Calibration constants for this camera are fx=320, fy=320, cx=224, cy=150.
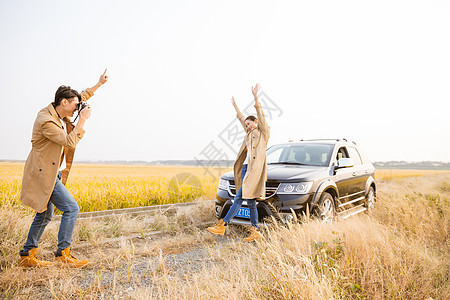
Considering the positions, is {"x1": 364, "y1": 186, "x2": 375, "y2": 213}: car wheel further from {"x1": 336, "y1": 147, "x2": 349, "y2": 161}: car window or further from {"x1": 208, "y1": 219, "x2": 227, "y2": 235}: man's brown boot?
{"x1": 208, "y1": 219, "x2": 227, "y2": 235}: man's brown boot

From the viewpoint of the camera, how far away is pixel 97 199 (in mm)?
8070

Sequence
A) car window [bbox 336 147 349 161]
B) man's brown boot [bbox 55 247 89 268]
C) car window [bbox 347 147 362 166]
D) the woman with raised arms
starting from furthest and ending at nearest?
1. car window [bbox 347 147 362 166]
2. car window [bbox 336 147 349 161]
3. the woman with raised arms
4. man's brown boot [bbox 55 247 89 268]

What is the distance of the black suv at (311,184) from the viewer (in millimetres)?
5492

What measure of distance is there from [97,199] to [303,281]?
6625 mm

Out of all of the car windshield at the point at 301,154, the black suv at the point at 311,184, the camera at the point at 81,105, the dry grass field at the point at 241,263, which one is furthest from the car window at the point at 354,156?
the camera at the point at 81,105

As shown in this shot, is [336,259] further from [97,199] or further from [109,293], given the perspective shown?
[97,199]

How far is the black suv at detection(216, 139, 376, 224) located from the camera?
216 inches

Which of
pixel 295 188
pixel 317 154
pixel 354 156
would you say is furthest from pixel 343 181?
pixel 295 188

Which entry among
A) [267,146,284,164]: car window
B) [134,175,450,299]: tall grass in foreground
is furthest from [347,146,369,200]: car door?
[134,175,450,299]: tall grass in foreground

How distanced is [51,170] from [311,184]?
4.02 meters

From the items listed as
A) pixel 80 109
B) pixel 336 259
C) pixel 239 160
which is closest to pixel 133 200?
pixel 239 160

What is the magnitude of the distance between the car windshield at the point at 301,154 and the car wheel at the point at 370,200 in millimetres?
2199

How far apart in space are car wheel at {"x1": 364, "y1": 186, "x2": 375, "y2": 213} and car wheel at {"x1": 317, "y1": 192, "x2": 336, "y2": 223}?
7.88ft

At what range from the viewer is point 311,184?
5578 millimetres
